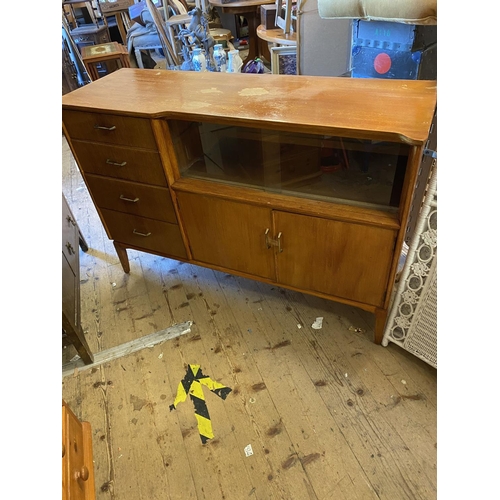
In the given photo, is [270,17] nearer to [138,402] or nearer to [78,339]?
[78,339]

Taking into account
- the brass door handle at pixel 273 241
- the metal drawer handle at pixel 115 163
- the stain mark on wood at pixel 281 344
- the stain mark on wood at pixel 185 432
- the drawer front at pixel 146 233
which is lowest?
the stain mark on wood at pixel 185 432

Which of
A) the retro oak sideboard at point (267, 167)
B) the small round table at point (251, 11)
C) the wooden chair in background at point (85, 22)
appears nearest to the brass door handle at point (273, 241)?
the retro oak sideboard at point (267, 167)

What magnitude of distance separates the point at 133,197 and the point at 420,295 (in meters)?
1.16

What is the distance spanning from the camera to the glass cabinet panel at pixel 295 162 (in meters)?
1.14

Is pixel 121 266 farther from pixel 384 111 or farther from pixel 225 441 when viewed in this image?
pixel 384 111

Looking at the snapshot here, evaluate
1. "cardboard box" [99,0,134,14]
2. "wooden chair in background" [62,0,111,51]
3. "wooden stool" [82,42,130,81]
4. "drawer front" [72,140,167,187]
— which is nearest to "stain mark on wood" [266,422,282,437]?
"drawer front" [72,140,167,187]

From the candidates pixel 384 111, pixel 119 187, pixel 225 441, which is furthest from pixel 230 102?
pixel 225 441

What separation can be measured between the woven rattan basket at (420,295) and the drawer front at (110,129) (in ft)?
3.08

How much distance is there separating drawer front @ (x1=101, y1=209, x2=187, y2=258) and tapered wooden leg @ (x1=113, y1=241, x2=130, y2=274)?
0.10 m

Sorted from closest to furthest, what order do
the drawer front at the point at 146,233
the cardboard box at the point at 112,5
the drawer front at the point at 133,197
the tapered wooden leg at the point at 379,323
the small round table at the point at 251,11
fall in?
the tapered wooden leg at the point at 379,323 < the drawer front at the point at 133,197 < the drawer front at the point at 146,233 < the small round table at the point at 251,11 < the cardboard box at the point at 112,5

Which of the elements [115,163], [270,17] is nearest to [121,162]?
[115,163]

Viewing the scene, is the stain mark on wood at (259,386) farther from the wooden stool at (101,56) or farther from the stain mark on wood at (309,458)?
the wooden stool at (101,56)

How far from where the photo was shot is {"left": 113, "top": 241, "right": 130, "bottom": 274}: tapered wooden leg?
5.85ft

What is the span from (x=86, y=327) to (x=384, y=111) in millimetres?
1517
